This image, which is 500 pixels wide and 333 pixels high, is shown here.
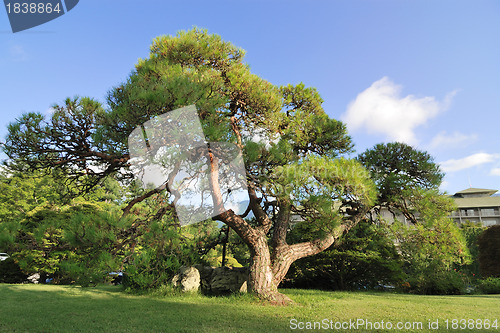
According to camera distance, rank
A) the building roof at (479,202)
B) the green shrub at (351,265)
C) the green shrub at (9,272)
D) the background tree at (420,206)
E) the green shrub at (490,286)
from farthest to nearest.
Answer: the building roof at (479,202), the green shrub at (9,272), the green shrub at (490,286), the green shrub at (351,265), the background tree at (420,206)

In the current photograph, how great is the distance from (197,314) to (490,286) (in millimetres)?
11026

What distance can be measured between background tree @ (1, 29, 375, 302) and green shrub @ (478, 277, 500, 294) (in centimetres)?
685

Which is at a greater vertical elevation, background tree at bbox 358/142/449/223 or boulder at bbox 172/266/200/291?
background tree at bbox 358/142/449/223

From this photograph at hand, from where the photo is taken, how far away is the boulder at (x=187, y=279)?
699cm

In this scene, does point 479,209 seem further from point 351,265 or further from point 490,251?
point 351,265

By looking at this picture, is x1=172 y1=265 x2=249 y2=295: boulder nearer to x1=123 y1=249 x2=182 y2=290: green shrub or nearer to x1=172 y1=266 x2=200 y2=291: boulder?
x1=172 y1=266 x2=200 y2=291: boulder

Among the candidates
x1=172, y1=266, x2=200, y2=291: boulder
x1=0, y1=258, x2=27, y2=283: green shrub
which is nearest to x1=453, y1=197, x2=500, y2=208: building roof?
x1=172, y1=266, x2=200, y2=291: boulder

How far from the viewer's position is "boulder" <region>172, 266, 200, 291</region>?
6.99 m

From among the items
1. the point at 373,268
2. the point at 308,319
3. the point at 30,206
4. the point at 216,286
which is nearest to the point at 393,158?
the point at 373,268

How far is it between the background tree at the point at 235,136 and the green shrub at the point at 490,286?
6.85 meters

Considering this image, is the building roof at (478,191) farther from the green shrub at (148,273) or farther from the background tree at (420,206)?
the green shrub at (148,273)

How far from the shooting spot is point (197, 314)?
15.5 ft

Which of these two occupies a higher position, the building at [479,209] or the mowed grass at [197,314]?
the building at [479,209]

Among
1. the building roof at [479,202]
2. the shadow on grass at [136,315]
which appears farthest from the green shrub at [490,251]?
the building roof at [479,202]
